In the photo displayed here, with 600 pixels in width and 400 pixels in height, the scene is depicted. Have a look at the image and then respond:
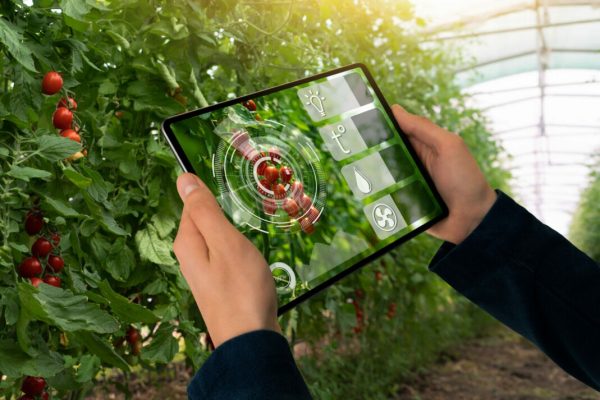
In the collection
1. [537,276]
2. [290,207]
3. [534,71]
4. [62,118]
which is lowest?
[537,276]

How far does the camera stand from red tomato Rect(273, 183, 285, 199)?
102 cm

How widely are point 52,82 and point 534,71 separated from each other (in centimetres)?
1091

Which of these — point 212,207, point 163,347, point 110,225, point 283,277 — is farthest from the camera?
point 163,347

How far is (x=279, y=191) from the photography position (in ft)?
3.34

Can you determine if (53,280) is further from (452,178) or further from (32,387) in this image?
(452,178)

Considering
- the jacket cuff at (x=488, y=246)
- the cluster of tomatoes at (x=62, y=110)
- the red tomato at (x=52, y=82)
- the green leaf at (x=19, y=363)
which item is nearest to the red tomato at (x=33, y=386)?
the green leaf at (x=19, y=363)

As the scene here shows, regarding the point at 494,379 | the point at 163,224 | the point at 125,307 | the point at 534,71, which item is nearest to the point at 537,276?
the point at 125,307

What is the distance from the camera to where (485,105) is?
41.1 feet

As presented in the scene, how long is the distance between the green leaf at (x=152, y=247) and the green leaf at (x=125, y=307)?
0.75 ft

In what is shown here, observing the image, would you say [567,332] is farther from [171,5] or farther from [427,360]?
[427,360]

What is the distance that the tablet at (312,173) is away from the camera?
982mm

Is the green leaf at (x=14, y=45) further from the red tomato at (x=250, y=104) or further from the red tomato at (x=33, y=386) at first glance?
the red tomato at (x=33, y=386)

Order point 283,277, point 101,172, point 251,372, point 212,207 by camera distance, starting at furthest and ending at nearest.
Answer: point 101,172 < point 283,277 < point 212,207 < point 251,372

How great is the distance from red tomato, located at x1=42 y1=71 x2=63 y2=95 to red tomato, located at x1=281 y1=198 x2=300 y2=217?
0.47 m
